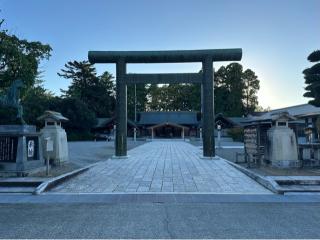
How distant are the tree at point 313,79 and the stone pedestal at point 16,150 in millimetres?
18805

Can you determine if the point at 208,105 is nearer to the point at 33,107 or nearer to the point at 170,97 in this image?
the point at 33,107

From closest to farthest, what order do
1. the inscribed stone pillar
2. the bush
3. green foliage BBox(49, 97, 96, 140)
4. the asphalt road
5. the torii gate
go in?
the asphalt road, the torii gate, the inscribed stone pillar, green foliage BBox(49, 97, 96, 140), the bush

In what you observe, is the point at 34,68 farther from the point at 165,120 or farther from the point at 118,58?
the point at 165,120

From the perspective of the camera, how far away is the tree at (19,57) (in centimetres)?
2527

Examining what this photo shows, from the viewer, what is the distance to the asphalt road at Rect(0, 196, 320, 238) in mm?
5316

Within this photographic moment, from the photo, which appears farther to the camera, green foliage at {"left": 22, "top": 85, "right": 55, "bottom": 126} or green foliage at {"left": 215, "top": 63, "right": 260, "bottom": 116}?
green foliage at {"left": 215, "top": 63, "right": 260, "bottom": 116}

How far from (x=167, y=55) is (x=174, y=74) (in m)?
1.08

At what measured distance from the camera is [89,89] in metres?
70.9

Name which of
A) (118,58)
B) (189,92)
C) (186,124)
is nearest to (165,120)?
(186,124)

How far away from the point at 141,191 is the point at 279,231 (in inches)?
168

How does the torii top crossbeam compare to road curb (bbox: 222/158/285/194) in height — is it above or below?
above

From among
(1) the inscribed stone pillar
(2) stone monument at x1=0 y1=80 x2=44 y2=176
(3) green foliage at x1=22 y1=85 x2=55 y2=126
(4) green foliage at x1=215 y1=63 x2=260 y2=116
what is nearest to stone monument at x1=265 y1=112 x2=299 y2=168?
(1) the inscribed stone pillar

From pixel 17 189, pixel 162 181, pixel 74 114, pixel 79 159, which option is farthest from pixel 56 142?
pixel 74 114

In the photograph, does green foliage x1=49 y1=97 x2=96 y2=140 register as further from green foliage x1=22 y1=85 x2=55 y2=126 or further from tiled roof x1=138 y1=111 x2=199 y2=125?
A: tiled roof x1=138 y1=111 x2=199 y2=125
